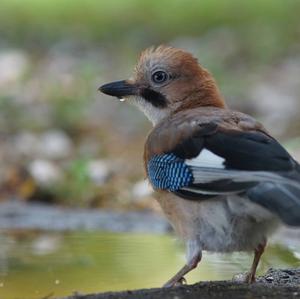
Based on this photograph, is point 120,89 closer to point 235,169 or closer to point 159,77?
point 159,77

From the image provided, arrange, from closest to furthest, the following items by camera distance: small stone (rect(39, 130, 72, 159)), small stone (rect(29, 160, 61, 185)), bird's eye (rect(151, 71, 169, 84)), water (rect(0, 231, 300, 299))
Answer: water (rect(0, 231, 300, 299))
bird's eye (rect(151, 71, 169, 84))
small stone (rect(29, 160, 61, 185))
small stone (rect(39, 130, 72, 159))

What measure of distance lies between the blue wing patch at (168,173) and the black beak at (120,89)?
0.94 metres

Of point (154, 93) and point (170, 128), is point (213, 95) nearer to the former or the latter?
point (154, 93)

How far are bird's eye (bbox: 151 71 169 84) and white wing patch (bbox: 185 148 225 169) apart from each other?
4.48 feet

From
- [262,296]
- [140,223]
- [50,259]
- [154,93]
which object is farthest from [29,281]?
[140,223]

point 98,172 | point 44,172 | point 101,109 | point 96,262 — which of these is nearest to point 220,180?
point 96,262

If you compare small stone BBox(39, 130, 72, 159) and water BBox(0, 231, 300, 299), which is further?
small stone BBox(39, 130, 72, 159)

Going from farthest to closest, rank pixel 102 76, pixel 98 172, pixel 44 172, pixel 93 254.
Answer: pixel 102 76 < pixel 98 172 < pixel 44 172 < pixel 93 254

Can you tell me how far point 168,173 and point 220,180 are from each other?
23.2 inches

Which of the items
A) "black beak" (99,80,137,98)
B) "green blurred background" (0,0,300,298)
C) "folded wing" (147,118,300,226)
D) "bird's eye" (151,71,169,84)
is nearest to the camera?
Answer: "folded wing" (147,118,300,226)

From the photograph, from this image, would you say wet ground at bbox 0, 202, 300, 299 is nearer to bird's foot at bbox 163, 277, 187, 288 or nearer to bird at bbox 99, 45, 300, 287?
bird's foot at bbox 163, 277, 187, 288

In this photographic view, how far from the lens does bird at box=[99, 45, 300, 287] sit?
6.05m

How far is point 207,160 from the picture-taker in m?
6.26

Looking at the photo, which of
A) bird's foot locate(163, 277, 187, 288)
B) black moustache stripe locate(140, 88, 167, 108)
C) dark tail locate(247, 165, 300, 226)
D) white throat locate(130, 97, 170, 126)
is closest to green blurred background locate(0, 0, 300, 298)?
bird's foot locate(163, 277, 187, 288)
